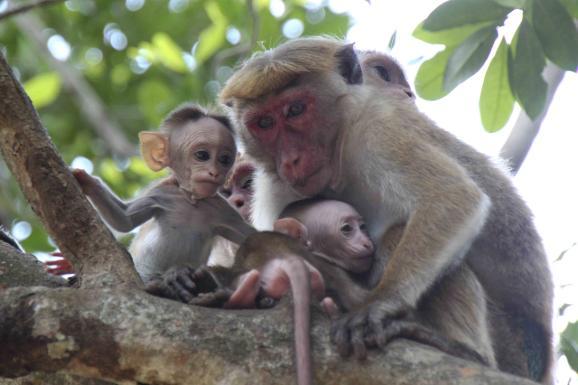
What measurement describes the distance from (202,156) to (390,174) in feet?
3.75

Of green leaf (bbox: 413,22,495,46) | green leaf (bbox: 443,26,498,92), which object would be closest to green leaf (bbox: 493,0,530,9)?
green leaf (bbox: 443,26,498,92)

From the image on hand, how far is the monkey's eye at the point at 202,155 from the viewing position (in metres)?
5.47

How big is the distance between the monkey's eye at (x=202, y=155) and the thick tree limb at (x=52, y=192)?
122cm

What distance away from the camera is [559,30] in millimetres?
5051

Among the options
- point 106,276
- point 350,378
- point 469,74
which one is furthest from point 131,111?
point 350,378

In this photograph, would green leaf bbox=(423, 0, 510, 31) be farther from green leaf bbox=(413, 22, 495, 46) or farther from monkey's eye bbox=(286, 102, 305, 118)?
monkey's eye bbox=(286, 102, 305, 118)

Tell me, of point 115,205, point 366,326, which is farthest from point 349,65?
point 366,326

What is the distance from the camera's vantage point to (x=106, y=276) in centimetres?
417

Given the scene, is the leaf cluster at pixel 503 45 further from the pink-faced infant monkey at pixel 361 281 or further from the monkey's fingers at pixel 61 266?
the monkey's fingers at pixel 61 266

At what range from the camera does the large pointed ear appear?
5.78 metres

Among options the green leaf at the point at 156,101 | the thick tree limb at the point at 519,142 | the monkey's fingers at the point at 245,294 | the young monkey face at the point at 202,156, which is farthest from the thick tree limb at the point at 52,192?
the green leaf at the point at 156,101

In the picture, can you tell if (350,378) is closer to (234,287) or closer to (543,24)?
(234,287)

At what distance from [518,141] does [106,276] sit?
3622 millimetres

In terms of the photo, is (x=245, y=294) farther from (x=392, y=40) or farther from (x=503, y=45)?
(x=503, y=45)
